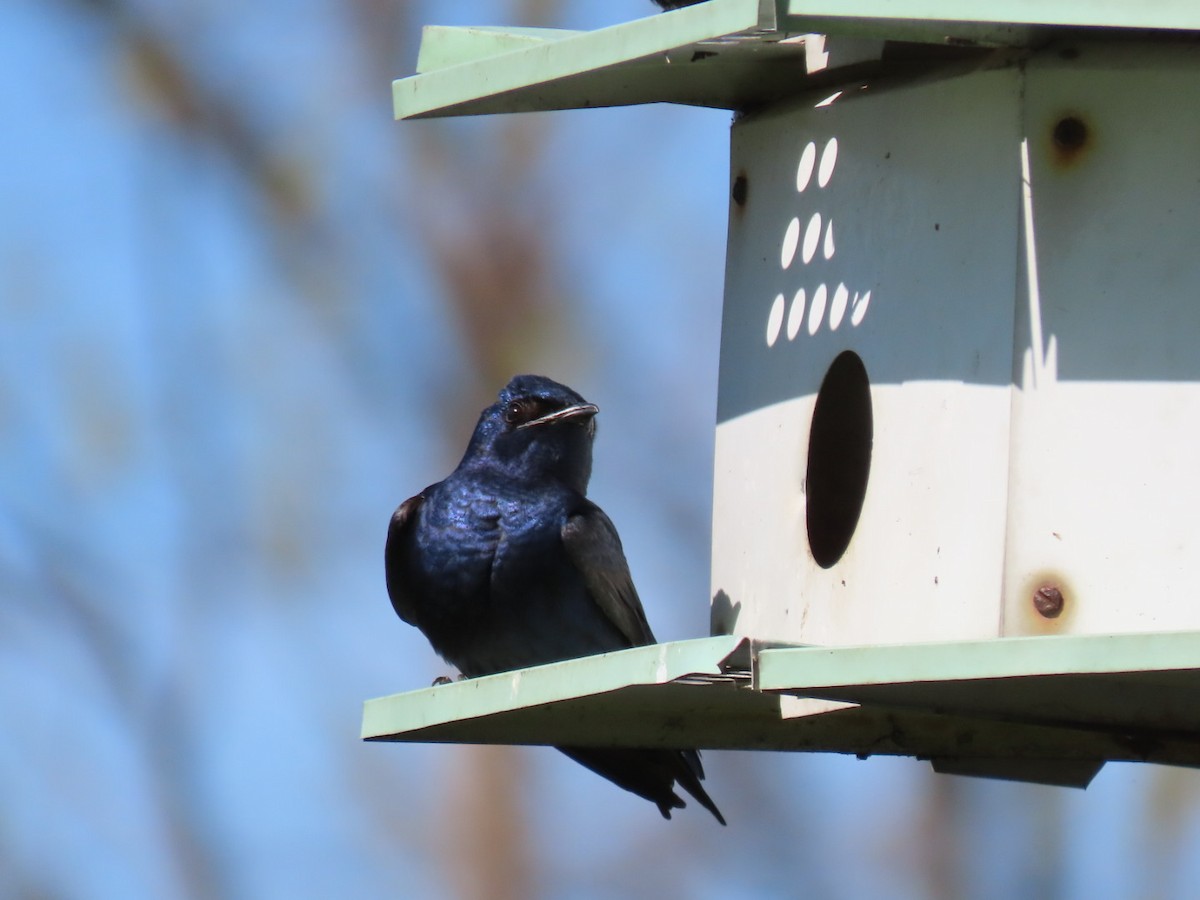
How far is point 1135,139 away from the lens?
10.6ft

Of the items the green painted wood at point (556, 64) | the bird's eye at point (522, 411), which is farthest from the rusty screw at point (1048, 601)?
the bird's eye at point (522, 411)

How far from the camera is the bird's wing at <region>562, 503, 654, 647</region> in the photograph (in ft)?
14.7

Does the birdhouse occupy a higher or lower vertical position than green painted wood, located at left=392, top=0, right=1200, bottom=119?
lower

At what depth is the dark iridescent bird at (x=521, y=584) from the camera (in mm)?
4465

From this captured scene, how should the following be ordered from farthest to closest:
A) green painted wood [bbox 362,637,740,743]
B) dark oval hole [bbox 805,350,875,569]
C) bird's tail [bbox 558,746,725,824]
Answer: bird's tail [bbox 558,746,725,824], dark oval hole [bbox 805,350,875,569], green painted wood [bbox 362,637,740,743]

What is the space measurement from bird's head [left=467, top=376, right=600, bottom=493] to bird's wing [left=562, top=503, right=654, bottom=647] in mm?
279

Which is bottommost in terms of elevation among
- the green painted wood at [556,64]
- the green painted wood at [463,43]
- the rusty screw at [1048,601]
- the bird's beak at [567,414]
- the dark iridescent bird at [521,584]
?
the dark iridescent bird at [521,584]

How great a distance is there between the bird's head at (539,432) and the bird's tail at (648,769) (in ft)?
2.52

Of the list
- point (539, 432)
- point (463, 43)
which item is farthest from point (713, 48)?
point (539, 432)

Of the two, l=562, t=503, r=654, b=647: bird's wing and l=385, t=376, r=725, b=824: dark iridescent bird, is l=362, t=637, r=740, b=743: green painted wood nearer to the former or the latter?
l=385, t=376, r=725, b=824: dark iridescent bird

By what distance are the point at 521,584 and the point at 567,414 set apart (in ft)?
1.64

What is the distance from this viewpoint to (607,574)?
4.53m

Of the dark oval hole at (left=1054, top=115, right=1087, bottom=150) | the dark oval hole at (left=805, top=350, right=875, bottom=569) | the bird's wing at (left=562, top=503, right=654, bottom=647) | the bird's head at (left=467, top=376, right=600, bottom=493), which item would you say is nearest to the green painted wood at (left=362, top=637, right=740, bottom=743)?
the dark oval hole at (left=805, top=350, right=875, bottom=569)

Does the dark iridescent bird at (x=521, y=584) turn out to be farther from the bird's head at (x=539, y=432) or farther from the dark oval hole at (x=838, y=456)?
the dark oval hole at (x=838, y=456)
